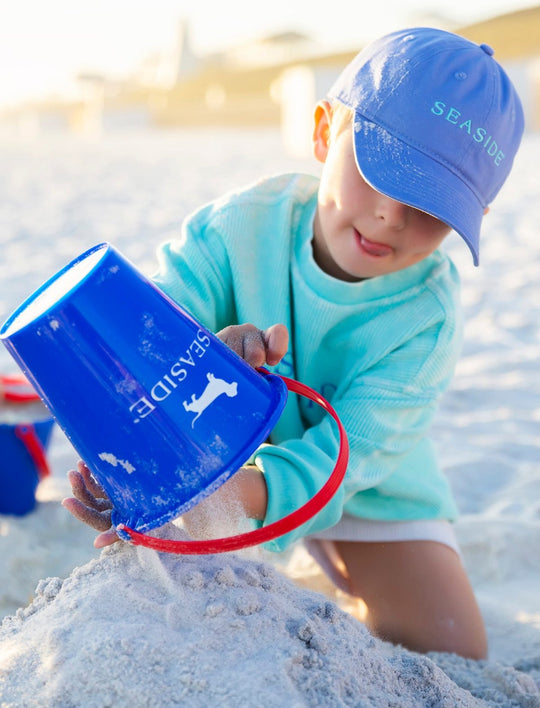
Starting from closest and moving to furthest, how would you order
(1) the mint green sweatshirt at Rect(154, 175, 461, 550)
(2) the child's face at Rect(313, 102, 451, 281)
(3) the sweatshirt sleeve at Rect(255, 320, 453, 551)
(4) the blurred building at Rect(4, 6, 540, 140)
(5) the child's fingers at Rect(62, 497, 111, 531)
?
(5) the child's fingers at Rect(62, 497, 111, 531)
(3) the sweatshirt sleeve at Rect(255, 320, 453, 551)
(2) the child's face at Rect(313, 102, 451, 281)
(1) the mint green sweatshirt at Rect(154, 175, 461, 550)
(4) the blurred building at Rect(4, 6, 540, 140)

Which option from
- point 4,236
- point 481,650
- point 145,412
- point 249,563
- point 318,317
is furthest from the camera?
point 4,236

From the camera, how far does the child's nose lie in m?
1.30

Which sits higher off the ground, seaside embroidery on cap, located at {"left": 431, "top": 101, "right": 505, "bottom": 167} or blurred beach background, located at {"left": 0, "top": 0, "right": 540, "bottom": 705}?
seaside embroidery on cap, located at {"left": 431, "top": 101, "right": 505, "bottom": 167}

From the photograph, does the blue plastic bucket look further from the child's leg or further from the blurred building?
the blurred building

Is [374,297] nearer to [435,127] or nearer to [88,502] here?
[435,127]

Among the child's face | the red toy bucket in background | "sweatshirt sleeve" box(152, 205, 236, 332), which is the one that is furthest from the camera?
the red toy bucket in background

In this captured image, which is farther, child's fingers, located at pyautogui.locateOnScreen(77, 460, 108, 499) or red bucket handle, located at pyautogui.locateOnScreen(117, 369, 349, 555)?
child's fingers, located at pyautogui.locateOnScreen(77, 460, 108, 499)

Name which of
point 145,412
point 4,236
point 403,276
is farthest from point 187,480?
point 4,236

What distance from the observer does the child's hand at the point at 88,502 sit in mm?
1105

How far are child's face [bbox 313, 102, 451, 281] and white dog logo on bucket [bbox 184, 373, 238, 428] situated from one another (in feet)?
1.58

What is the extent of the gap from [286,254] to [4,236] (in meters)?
3.56

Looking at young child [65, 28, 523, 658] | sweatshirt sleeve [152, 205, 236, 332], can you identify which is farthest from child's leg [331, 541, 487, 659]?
sweatshirt sleeve [152, 205, 236, 332]

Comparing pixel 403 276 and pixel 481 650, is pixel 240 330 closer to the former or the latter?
pixel 403 276

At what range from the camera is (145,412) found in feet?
3.03
